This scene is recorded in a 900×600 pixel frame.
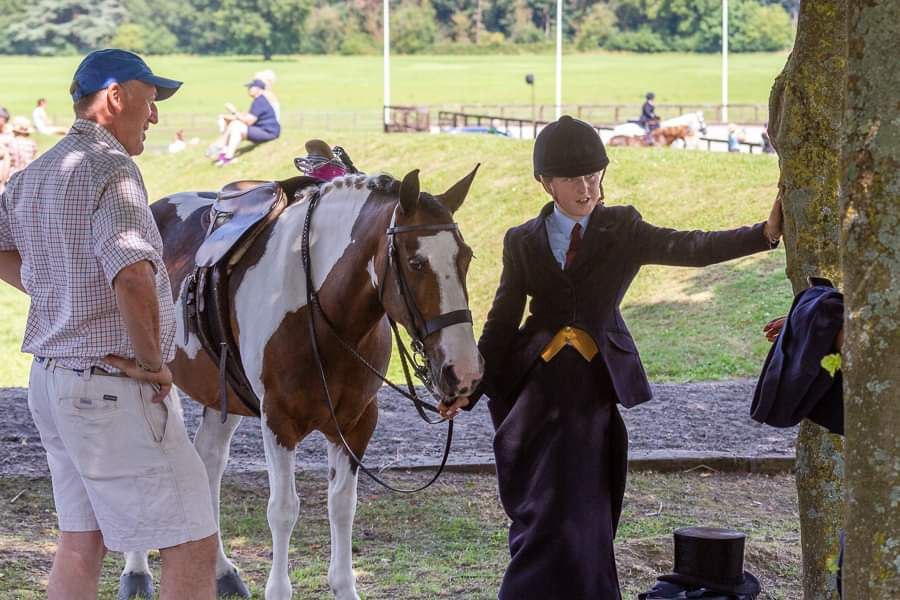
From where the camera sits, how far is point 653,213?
19.8 metres

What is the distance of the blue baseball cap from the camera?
13.9ft

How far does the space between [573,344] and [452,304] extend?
0.48 m

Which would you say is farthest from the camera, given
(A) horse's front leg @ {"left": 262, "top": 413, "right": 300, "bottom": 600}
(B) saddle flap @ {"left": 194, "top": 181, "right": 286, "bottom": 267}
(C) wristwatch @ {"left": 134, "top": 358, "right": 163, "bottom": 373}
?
(B) saddle flap @ {"left": 194, "top": 181, "right": 286, "bottom": 267}

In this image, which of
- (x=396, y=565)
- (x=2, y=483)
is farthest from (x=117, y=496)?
(x=2, y=483)

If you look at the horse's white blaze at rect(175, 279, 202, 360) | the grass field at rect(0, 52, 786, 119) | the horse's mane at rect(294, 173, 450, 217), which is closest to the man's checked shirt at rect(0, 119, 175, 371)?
the horse's mane at rect(294, 173, 450, 217)

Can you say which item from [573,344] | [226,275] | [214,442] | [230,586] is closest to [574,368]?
[573,344]

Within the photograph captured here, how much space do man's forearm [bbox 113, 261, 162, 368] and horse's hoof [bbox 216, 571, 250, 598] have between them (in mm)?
2523

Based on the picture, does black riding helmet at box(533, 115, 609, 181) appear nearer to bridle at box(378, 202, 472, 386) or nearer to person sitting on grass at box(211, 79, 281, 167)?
bridle at box(378, 202, 472, 386)

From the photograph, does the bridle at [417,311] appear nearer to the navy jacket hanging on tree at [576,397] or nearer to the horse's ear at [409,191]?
the horse's ear at [409,191]

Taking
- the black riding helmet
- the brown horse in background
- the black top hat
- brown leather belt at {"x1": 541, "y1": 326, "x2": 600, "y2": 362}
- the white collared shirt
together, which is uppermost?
the black riding helmet

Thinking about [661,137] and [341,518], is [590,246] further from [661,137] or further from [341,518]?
[661,137]

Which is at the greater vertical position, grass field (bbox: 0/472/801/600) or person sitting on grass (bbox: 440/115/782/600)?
person sitting on grass (bbox: 440/115/782/600)

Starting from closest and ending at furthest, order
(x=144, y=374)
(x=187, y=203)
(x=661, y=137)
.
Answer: (x=144, y=374)
(x=187, y=203)
(x=661, y=137)

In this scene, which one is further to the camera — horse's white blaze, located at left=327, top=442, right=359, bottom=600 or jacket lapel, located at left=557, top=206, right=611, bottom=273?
horse's white blaze, located at left=327, top=442, right=359, bottom=600
